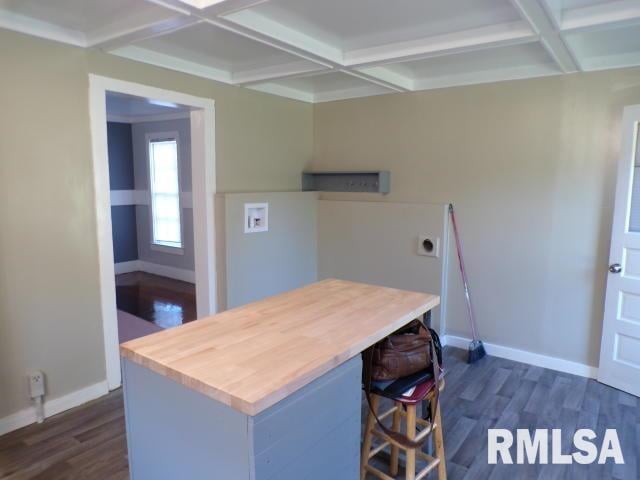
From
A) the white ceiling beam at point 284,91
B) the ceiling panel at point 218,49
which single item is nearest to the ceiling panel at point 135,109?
the white ceiling beam at point 284,91

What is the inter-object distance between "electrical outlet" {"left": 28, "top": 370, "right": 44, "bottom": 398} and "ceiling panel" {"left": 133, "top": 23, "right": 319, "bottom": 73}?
7.02ft

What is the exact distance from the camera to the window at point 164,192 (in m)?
6.41

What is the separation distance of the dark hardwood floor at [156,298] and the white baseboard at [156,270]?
0.08 metres

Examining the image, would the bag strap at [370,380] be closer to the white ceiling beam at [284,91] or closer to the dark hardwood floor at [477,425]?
the dark hardwood floor at [477,425]

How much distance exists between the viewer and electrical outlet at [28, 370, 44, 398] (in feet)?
8.82

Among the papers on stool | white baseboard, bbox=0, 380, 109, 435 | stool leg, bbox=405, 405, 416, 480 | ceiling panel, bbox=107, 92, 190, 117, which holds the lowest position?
white baseboard, bbox=0, 380, 109, 435

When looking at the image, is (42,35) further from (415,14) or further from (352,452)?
(352,452)

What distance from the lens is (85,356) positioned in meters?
2.97

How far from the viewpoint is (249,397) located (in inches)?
48.2

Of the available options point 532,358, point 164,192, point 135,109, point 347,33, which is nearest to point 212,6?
point 347,33

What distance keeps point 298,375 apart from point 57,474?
1.76 m

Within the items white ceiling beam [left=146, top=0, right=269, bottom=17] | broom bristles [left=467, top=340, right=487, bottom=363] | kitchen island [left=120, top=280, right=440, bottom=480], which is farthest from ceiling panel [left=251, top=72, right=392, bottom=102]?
kitchen island [left=120, top=280, right=440, bottom=480]

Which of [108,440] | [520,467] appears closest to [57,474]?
[108,440]

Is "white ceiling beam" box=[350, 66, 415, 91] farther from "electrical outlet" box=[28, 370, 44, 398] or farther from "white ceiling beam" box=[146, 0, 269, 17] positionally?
"electrical outlet" box=[28, 370, 44, 398]
